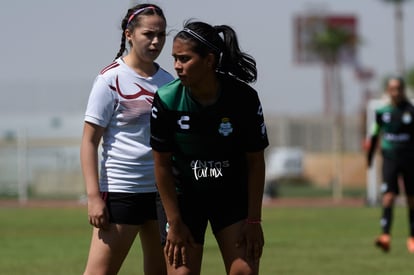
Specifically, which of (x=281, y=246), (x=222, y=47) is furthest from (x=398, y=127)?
(x=222, y=47)

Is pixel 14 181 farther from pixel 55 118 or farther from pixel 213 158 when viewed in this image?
pixel 213 158

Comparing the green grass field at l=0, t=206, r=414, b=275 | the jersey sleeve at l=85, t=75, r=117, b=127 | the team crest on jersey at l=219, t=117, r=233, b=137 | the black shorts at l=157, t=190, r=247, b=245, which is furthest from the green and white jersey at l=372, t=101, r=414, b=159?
the team crest on jersey at l=219, t=117, r=233, b=137

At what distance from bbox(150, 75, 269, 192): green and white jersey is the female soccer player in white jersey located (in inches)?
34.8

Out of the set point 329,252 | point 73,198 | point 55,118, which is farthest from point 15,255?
point 55,118

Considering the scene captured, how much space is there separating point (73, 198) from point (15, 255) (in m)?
24.6

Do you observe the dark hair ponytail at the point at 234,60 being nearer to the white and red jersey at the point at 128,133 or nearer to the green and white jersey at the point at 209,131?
the green and white jersey at the point at 209,131

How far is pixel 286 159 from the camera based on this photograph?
6238 cm

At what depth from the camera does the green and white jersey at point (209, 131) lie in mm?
7305

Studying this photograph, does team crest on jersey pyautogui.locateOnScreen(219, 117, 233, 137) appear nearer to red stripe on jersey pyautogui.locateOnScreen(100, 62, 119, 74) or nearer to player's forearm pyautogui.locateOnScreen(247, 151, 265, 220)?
player's forearm pyautogui.locateOnScreen(247, 151, 265, 220)

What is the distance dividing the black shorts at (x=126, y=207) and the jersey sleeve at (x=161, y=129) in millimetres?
1015

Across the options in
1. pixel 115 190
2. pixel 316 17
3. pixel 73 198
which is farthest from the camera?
pixel 316 17

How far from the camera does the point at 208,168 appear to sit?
7379mm

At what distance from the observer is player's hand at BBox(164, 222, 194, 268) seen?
7.38 meters

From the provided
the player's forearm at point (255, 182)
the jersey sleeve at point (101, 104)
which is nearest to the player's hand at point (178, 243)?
the player's forearm at point (255, 182)
